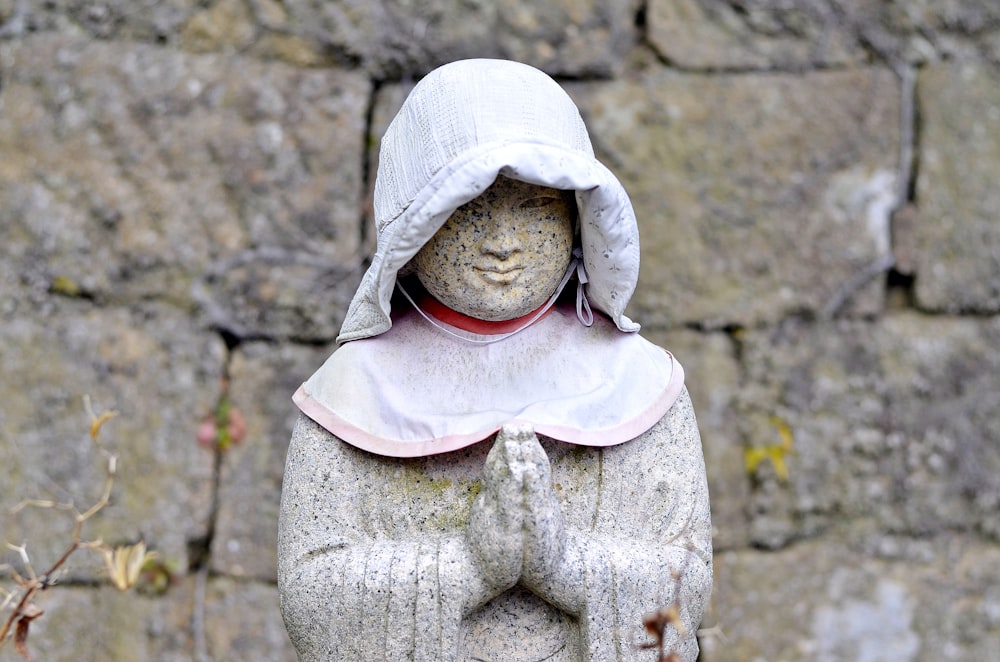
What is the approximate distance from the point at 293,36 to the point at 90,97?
0.61 metres

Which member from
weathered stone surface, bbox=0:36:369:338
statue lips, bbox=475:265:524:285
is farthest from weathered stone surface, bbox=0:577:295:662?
statue lips, bbox=475:265:524:285

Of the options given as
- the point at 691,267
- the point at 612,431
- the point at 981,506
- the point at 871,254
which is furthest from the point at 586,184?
the point at 981,506

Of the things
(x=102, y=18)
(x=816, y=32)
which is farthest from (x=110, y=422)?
(x=816, y=32)

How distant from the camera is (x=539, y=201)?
188 centimetres

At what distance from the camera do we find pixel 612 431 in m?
1.95

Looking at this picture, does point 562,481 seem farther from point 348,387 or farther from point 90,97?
point 90,97

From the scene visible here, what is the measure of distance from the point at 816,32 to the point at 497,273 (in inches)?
82.3

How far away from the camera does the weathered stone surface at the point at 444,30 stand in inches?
132

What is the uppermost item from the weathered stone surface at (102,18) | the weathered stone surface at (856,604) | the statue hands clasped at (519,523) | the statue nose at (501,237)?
the statue nose at (501,237)

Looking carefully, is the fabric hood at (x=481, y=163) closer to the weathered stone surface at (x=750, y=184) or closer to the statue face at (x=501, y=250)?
the statue face at (x=501, y=250)

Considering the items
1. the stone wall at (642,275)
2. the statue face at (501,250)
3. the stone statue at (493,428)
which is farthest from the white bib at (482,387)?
the stone wall at (642,275)

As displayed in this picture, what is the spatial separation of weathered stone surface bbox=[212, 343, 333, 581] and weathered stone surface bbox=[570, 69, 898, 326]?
1052 mm

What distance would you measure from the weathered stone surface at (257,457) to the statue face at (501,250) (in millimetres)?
1484

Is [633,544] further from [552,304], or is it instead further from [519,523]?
[552,304]
